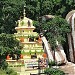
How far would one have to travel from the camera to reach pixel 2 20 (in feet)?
130

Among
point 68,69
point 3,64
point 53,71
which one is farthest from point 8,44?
point 68,69

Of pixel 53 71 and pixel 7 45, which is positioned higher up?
pixel 7 45

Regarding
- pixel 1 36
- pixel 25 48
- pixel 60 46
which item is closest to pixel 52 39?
pixel 60 46

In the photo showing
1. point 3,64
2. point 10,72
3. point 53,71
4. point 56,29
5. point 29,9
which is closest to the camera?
point 10,72

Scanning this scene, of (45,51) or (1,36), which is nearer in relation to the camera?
(1,36)

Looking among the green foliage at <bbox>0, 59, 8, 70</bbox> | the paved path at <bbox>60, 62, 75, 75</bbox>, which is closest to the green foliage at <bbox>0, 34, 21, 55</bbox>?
the green foliage at <bbox>0, 59, 8, 70</bbox>

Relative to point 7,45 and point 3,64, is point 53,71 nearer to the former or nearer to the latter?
point 3,64

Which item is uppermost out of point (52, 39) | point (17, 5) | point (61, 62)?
point (17, 5)

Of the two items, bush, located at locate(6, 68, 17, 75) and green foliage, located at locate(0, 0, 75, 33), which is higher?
green foliage, located at locate(0, 0, 75, 33)

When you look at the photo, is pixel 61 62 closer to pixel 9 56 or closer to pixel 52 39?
pixel 52 39

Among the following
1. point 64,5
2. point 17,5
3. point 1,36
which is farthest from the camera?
point 64,5

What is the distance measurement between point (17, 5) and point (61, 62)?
829cm

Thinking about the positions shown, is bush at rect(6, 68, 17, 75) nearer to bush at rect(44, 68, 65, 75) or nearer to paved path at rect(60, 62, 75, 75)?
bush at rect(44, 68, 65, 75)

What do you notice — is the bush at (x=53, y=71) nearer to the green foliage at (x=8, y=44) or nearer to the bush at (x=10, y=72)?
the green foliage at (x=8, y=44)
